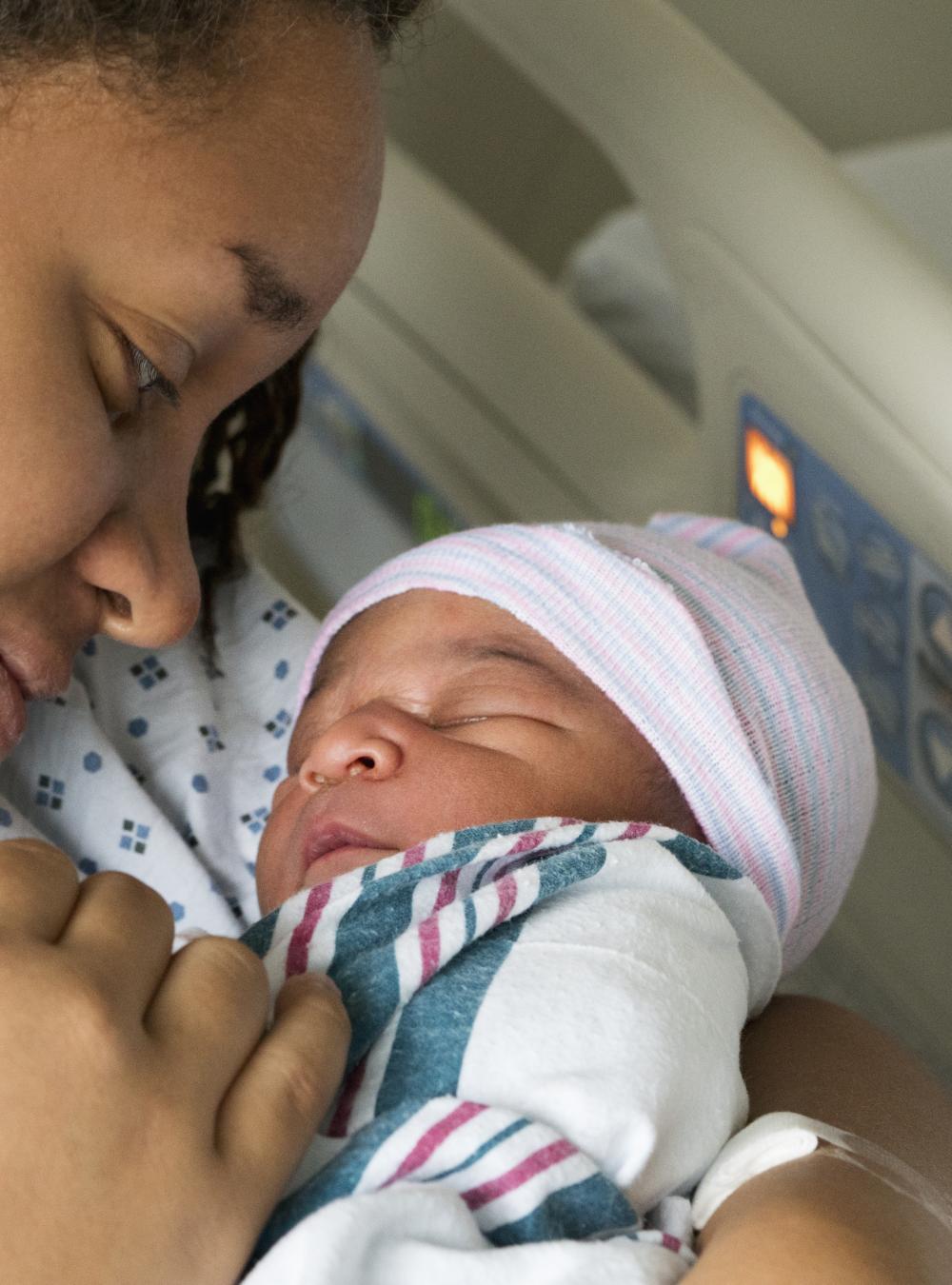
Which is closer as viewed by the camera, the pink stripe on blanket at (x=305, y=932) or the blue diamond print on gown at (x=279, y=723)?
the pink stripe on blanket at (x=305, y=932)

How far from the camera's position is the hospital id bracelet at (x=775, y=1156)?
0.82 metres

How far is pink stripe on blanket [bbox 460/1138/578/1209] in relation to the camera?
763mm

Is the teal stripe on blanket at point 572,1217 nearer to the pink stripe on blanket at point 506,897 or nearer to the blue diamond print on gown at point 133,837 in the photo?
the pink stripe on blanket at point 506,897

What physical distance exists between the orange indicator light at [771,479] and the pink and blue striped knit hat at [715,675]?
0.22 m

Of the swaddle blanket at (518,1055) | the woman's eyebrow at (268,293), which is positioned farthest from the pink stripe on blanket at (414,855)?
the woman's eyebrow at (268,293)

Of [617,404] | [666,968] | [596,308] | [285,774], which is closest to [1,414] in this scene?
[666,968]

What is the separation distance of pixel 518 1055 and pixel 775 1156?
0.15 metres

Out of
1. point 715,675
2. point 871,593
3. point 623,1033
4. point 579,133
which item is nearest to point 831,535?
point 871,593

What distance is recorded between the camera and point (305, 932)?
920mm

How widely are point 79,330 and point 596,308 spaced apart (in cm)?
157

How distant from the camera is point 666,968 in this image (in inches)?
34.5

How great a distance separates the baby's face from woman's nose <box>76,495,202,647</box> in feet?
0.50

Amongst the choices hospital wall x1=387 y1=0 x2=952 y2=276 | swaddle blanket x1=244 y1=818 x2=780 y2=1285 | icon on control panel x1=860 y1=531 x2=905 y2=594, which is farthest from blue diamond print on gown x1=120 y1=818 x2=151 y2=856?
hospital wall x1=387 y1=0 x2=952 y2=276

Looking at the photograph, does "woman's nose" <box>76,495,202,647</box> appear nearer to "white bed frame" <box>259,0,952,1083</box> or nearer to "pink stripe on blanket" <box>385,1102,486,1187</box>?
"pink stripe on blanket" <box>385,1102,486,1187</box>
